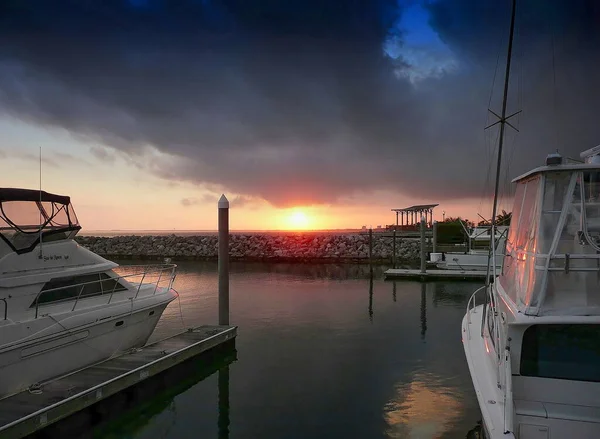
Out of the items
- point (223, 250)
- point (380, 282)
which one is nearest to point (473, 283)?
point (380, 282)

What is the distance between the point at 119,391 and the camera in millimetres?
8516

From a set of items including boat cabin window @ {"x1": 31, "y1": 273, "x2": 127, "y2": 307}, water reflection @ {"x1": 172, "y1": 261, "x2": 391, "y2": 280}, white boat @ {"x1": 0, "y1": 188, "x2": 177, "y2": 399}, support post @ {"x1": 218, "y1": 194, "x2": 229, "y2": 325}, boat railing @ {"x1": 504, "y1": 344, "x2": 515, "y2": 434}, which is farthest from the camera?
water reflection @ {"x1": 172, "y1": 261, "x2": 391, "y2": 280}

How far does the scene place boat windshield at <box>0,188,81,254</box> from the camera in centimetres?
898

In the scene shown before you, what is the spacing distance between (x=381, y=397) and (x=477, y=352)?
8.19 feet

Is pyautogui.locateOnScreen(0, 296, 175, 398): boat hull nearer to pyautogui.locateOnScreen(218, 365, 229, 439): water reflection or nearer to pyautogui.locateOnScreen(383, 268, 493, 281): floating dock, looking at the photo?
pyautogui.locateOnScreen(218, 365, 229, 439): water reflection

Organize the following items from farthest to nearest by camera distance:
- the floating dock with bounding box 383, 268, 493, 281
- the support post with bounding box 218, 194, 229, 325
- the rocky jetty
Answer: the rocky jetty → the floating dock with bounding box 383, 268, 493, 281 → the support post with bounding box 218, 194, 229, 325

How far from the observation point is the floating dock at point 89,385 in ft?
22.1

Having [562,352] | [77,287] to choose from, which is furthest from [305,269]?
[562,352]

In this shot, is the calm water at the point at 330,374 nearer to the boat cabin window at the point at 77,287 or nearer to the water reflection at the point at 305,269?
the boat cabin window at the point at 77,287

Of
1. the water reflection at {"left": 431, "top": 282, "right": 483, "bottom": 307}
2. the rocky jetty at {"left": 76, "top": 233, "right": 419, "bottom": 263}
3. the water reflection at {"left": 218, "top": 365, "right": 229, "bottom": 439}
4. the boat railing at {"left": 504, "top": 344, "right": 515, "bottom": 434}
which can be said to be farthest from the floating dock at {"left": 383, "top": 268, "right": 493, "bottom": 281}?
the boat railing at {"left": 504, "top": 344, "right": 515, "bottom": 434}

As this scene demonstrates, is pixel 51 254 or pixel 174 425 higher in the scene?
pixel 51 254

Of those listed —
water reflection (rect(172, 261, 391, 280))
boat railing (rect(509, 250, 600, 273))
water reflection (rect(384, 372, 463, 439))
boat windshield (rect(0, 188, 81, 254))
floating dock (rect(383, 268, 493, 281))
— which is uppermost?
boat windshield (rect(0, 188, 81, 254))

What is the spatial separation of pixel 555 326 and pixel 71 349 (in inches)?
321

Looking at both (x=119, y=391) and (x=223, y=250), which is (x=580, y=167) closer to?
(x=119, y=391)
